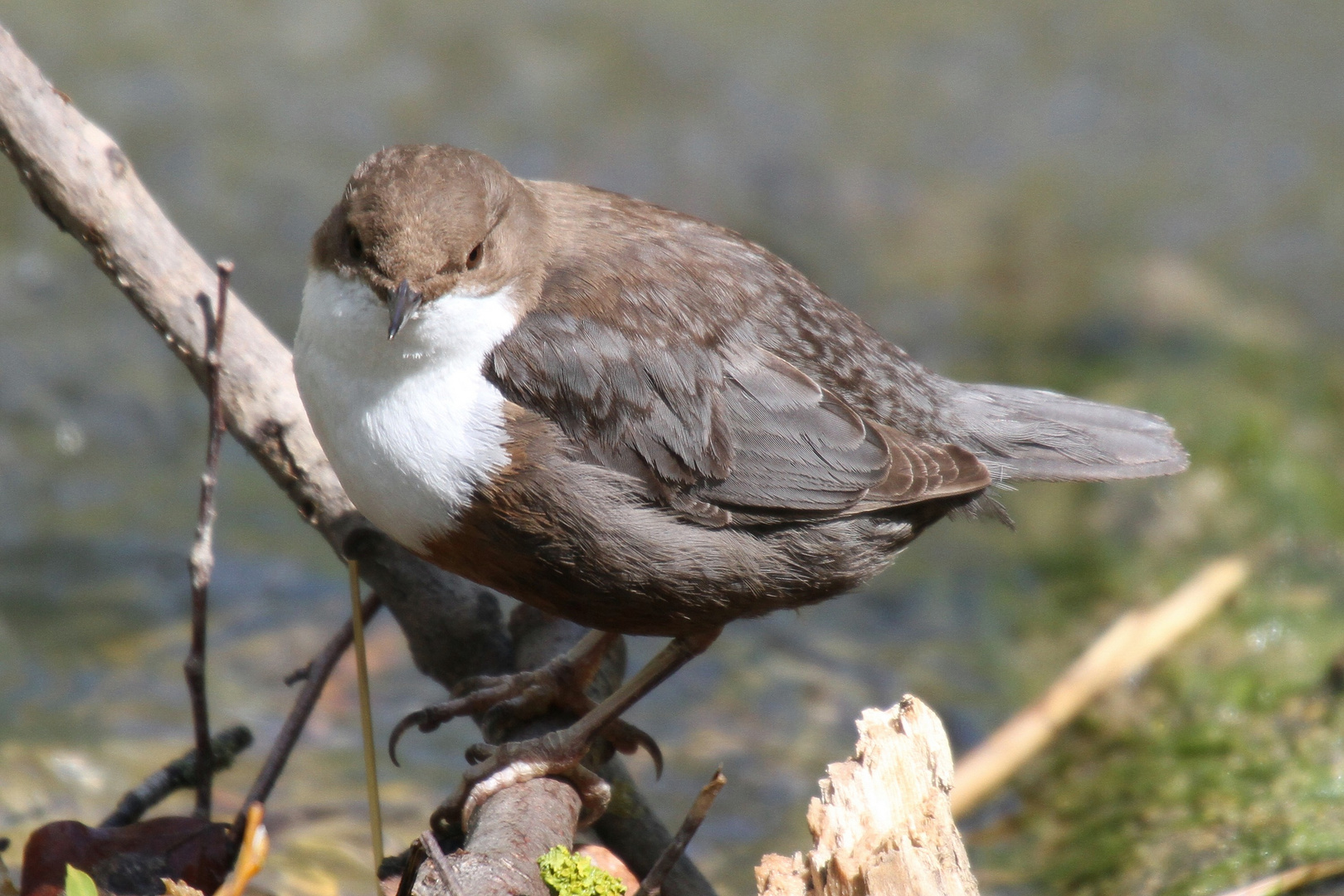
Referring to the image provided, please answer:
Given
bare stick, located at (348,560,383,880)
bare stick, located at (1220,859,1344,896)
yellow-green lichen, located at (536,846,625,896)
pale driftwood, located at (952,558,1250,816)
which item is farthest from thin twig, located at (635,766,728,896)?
pale driftwood, located at (952,558,1250,816)

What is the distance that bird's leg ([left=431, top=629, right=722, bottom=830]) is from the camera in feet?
8.68

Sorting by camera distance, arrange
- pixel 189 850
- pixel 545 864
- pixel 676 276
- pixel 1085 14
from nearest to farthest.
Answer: pixel 545 864 → pixel 189 850 → pixel 676 276 → pixel 1085 14

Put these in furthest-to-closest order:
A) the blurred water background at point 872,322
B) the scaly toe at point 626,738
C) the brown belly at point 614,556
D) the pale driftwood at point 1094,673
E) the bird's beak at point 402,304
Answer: the blurred water background at point 872,322
the pale driftwood at point 1094,673
the scaly toe at point 626,738
the brown belly at point 614,556
the bird's beak at point 402,304

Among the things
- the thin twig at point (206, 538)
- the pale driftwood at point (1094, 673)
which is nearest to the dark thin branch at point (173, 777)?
the thin twig at point (206, 538)

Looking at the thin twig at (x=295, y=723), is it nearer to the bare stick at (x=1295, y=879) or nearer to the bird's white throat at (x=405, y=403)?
the bird's white throat at (x=405, y=403)

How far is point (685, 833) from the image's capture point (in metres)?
2.09

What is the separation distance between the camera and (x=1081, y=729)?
442cm

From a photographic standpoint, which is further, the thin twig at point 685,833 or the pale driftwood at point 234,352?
the pale driftwood at point 234,352

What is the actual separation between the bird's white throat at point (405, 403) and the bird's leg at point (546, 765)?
0.46m

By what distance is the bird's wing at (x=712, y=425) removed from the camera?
8.93ft

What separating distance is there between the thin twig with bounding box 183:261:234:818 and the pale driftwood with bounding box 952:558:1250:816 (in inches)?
82.6

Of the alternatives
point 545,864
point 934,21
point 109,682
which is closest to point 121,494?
point 109,682

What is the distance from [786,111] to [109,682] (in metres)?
6.13

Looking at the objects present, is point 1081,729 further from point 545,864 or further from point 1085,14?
point 1085,14
